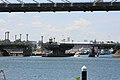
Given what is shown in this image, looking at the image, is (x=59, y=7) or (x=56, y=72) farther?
(x=59, y=7)

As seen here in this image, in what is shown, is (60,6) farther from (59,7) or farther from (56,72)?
(56,72)

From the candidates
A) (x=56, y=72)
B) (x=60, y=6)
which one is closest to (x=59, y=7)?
(x=60, y=6)

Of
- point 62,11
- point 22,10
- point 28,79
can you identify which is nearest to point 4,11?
point 22,10

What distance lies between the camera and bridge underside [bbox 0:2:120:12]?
86312mm

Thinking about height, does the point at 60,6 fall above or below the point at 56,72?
above

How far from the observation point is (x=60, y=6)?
90.2 meters

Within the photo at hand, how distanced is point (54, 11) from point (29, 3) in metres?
4.07

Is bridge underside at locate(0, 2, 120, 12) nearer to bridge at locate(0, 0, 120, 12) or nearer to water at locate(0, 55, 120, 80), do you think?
bridge at locate(0, 0, 120, 12)

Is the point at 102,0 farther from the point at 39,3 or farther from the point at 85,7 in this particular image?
the point at 39,3

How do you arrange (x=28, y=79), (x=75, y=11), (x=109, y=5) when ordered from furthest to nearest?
(x=75, y=11) < (x=109, y=5) < (x=28, y=79)

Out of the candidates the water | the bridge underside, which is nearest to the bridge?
the bridge underside

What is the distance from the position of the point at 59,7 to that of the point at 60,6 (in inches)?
9.7

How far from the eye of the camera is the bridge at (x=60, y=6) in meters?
86.4

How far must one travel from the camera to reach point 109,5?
280 feet
